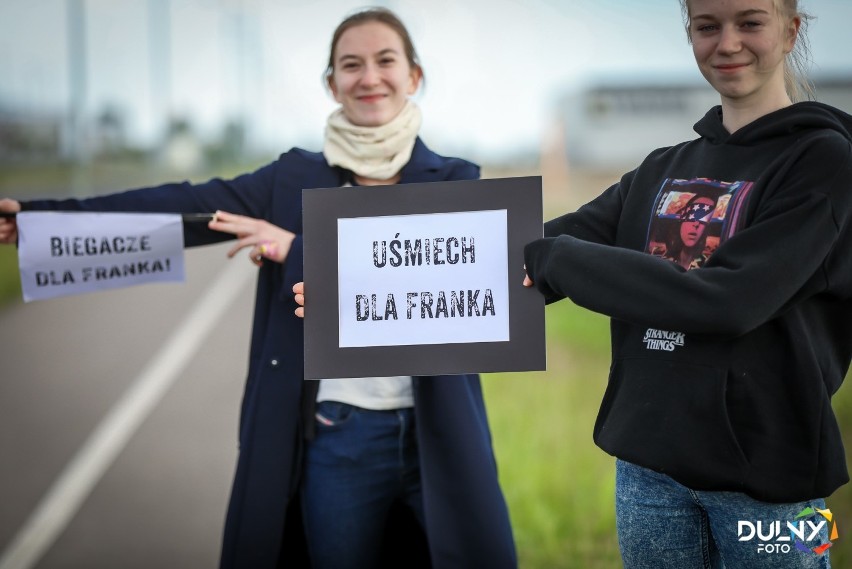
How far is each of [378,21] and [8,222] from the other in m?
1.34

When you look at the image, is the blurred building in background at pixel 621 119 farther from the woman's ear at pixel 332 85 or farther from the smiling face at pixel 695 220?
the smiling face at pixel 695 220

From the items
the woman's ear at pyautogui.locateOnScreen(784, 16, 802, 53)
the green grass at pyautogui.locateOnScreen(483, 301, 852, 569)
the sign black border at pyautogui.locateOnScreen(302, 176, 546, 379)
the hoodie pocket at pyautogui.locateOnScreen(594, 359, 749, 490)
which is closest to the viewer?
the hoodie pocket at pyautogui.locateOnScreen(594, 359, 749, 490)

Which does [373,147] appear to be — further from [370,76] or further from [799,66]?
[799,66]

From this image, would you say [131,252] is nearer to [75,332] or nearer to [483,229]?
[483,229]

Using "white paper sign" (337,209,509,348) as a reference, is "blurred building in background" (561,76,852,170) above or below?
above

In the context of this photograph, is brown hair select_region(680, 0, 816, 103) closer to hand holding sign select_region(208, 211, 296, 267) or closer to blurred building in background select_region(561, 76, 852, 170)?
hand holding sign select_region(208, 211, 296, 267)

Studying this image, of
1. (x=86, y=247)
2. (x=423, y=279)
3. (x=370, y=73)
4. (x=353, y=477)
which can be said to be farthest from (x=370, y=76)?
(x=353, y=477)

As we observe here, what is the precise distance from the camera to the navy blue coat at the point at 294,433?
3.07 meters

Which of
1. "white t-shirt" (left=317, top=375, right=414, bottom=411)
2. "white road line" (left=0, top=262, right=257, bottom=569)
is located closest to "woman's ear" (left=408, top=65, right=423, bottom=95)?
"white t-shirt" (left=317, top=375, right=414, bottom=411)

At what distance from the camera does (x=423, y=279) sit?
2.57 meters

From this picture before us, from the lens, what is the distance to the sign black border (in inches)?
98.3

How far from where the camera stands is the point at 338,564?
10.2 ft

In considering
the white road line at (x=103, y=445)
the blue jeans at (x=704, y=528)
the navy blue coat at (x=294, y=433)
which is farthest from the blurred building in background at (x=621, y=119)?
the blue jeans at (x=704, y=528)

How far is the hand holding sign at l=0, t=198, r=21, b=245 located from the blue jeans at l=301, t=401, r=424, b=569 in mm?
1145
